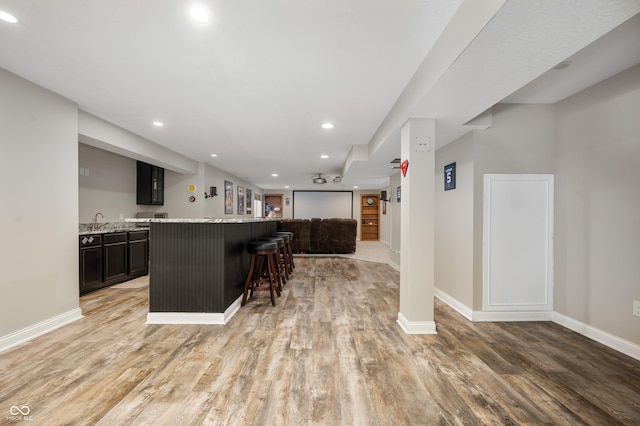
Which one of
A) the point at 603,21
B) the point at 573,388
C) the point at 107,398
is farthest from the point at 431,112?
the point at 107,398

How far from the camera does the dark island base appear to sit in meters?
2.96

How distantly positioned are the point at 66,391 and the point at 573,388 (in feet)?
11.3

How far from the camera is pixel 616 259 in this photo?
244cm

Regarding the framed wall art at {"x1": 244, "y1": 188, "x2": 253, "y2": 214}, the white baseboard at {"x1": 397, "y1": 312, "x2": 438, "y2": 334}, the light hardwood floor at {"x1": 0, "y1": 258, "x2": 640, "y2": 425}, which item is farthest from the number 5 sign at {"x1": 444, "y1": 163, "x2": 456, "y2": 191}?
the framed wall art at {"x1": 244, "y1": 188, "x2": 253, "y2": 214}

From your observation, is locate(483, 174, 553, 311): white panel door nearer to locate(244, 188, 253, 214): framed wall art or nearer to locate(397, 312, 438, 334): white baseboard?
locate(397, 312, 438, 334): white baseboard

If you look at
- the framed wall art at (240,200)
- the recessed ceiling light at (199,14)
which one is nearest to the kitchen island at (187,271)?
the recessed ceiling light at (199,14)

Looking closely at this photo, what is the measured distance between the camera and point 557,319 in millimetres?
3010

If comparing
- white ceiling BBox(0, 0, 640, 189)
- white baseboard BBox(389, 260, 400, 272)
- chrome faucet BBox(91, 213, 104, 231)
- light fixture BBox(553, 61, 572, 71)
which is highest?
light fixture BBox(553, 61, 572, 71)

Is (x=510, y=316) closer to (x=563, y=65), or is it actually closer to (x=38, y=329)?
(x=563, y=65)

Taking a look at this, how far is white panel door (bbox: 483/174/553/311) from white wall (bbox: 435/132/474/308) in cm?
18

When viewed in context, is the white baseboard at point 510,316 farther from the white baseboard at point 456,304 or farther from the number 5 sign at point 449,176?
the number 5 sign at point 449,176

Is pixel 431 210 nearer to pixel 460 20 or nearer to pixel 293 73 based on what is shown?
pixel 460 20

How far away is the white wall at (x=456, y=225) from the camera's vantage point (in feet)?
10.5

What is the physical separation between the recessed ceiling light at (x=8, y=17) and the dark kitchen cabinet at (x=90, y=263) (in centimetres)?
289
